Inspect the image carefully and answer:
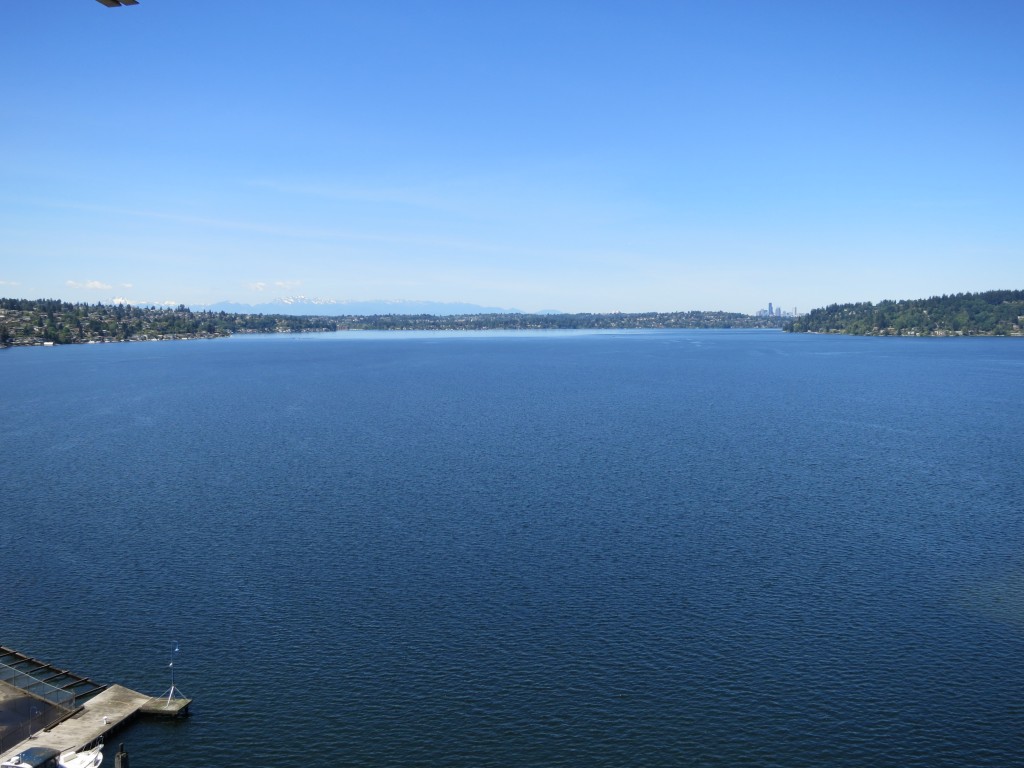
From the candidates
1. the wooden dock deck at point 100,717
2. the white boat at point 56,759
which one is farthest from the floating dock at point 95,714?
the white boat at point 56,759

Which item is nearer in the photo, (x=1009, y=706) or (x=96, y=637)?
(x=1009, y=706)

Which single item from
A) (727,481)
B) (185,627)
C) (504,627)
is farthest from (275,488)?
(727,481)

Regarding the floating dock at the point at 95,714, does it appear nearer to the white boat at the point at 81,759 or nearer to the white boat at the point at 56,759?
the white boat at the point at 56,759

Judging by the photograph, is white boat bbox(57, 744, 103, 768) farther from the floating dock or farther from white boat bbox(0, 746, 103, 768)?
the floating dock

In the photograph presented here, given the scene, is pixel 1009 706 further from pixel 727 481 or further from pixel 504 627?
pixel 727 481

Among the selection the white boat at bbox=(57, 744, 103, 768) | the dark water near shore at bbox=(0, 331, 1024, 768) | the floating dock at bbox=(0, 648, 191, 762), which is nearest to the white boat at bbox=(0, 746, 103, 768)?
the white boat at bbox=(57, 744, 103, 768)
